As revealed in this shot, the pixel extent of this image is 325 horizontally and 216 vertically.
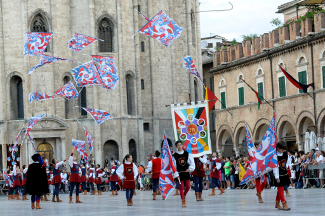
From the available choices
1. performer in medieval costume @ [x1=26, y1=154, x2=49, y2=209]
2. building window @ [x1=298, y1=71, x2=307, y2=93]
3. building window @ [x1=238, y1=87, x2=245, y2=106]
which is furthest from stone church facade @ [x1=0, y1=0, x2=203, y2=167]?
performer in medieval costume @ [x1=26, y1=154, x2=49, y2=209]

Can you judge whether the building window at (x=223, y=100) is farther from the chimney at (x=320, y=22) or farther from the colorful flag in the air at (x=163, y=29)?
the colorful flag in the air at (x=163, y=29)

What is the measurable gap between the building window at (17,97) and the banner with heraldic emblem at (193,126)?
31.3 m

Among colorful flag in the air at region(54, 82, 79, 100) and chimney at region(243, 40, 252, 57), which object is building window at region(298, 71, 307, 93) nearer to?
chimney at region(243, 40, 252, 57)

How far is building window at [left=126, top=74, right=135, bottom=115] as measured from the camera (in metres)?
53.5

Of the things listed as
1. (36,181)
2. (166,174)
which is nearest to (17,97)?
(36,181)

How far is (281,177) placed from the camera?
632 inches

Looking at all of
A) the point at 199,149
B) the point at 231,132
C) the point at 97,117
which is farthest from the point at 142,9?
the point at 199,149

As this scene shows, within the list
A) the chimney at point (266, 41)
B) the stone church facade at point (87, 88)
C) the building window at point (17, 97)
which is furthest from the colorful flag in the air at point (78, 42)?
the building window at point (17, 97)

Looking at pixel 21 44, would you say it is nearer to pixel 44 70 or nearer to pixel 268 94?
pixel 44 70

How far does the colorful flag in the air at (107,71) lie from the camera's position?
31922 millimetres

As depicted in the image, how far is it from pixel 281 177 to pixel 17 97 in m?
38.4

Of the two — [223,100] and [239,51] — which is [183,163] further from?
[223,100]

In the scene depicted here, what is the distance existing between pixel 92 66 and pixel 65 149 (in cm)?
1918

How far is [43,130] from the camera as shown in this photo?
50.5m
